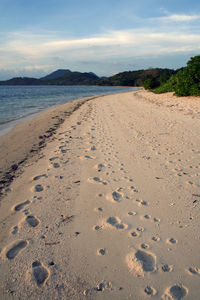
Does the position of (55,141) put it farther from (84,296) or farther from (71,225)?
(84,296)

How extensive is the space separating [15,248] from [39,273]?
0.52 meters

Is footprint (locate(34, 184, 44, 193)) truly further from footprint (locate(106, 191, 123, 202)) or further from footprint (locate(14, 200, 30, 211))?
footprint (locate(106, 191, 123, 202))

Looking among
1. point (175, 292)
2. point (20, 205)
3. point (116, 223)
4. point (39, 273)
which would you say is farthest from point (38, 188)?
point (175, 292)

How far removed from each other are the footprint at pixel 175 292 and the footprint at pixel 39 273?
1.16 m

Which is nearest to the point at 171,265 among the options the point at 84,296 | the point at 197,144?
the point at 84,296

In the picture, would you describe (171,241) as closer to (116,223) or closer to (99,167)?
(116,223)

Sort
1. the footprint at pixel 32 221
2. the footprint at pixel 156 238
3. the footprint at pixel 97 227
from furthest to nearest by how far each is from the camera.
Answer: the footprint at pixel 32 221 → the footprint at pixel 97 227 → the footprint at pixel 156 238

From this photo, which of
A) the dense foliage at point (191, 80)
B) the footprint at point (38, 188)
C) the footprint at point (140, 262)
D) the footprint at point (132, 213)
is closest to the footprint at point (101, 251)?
the footprint at point (140, 262)

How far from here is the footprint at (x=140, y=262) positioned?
6.56 feet

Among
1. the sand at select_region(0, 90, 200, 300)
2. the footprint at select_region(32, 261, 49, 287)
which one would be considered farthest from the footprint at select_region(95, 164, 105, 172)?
the footprint at select_region(32, 261, 49, 287)

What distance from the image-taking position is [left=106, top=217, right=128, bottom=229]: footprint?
262 cm

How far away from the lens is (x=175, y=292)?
1777 millimetres

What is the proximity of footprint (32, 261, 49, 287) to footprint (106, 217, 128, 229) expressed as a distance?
100 centimetres

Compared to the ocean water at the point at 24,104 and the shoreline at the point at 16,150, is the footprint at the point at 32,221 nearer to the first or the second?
the shoreline at the point at 16,150
